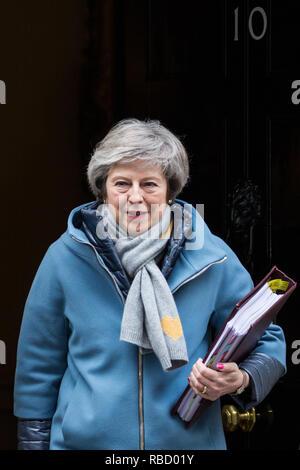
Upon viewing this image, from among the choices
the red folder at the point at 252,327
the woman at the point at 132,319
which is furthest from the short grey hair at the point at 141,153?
the red folder at the point at 252,327

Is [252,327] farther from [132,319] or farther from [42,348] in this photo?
[42,348]

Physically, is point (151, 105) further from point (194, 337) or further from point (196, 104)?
point (194, 337)

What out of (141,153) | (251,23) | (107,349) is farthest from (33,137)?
(107,349)

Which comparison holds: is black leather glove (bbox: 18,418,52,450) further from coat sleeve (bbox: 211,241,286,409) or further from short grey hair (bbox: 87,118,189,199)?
short grey hair (bbox: 87,118,189,199)

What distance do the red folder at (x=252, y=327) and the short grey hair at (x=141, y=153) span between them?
1.19 feet

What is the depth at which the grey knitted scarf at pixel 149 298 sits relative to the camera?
1.64 metres

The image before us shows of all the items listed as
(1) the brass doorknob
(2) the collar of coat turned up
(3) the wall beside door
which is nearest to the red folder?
(2) the collar of coat turned up

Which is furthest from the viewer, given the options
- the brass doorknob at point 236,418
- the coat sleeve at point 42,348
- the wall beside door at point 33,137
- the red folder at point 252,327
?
the wall beside door at point 33,137

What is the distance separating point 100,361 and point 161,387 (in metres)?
0.16

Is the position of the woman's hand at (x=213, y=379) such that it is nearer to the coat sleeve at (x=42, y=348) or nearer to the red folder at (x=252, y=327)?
the red folder at (x=252, y=327)

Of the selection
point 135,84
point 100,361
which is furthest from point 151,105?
point 100,361

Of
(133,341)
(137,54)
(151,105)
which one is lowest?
(133,341)

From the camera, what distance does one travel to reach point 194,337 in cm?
174

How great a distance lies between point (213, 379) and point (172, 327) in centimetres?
16
